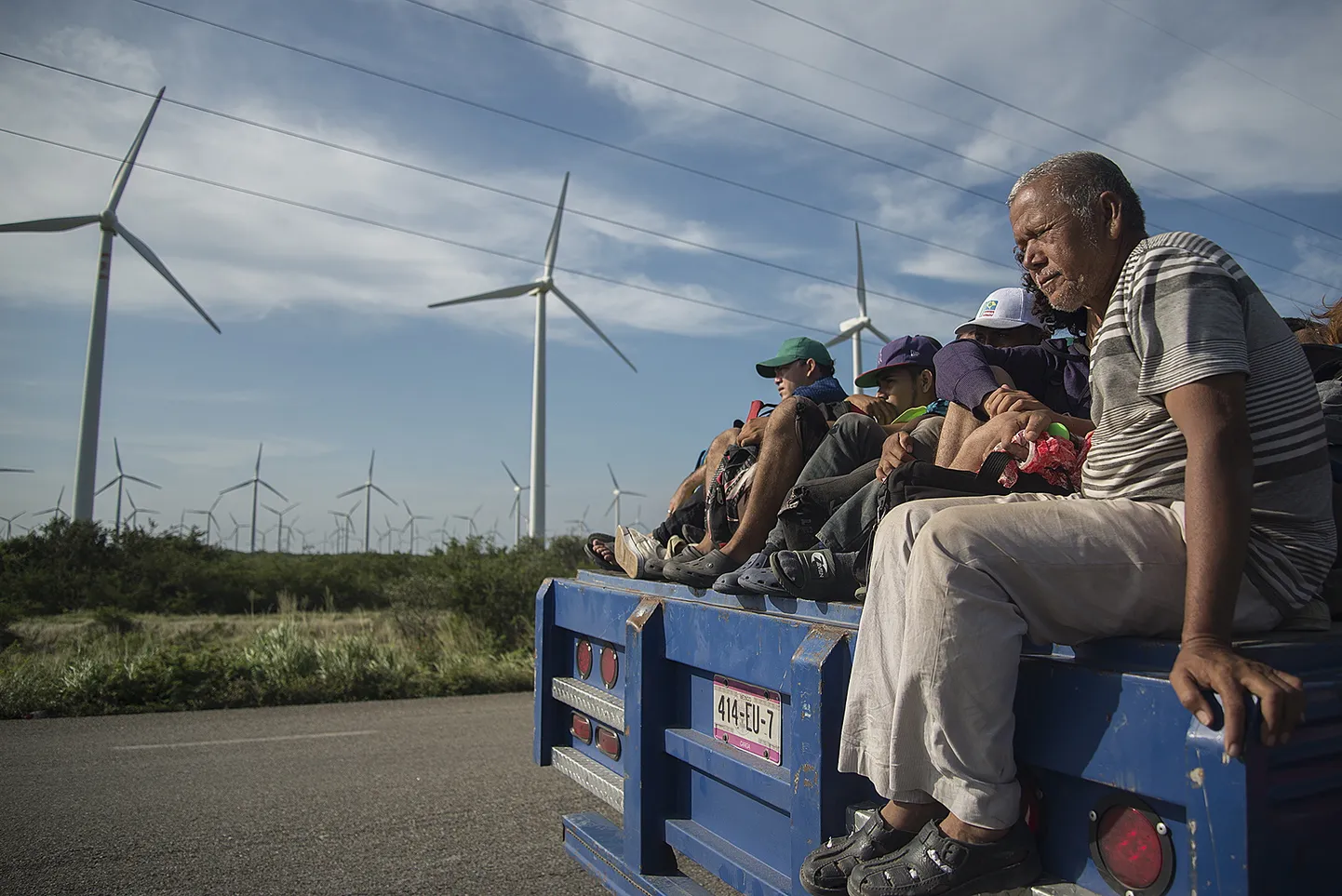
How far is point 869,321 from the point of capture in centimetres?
2420

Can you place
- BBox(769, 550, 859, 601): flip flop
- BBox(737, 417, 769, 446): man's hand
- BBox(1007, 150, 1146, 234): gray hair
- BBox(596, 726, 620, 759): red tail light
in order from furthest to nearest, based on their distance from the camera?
BBox(737, 417, 769, 446): man's hand
BBox(596, 726, 620, 759): red tail light
BBox(769, 550, 859, 601): flip flop
BBox(1007, 150, 1146, 234): gray hair

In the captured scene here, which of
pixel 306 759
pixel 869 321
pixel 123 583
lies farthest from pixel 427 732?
pixel 869 321

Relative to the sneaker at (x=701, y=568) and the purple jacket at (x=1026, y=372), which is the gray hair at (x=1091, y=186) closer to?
the purple jacket at (x=1026, y=372)

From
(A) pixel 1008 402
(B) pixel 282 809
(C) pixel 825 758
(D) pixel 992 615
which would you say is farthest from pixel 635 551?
(B) pixel 282 809

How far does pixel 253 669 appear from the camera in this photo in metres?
9.56

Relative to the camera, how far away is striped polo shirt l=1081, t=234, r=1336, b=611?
1.77 metres

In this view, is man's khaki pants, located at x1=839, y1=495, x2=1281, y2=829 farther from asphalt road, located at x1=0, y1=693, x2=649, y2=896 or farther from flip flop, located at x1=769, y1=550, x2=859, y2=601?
asphalt road, located at x1=0, y1=693, x2=649, y2=896

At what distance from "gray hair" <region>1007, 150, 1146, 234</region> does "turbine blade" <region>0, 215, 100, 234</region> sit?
87.5 feet

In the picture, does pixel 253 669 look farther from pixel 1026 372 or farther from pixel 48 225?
pixel 48 225

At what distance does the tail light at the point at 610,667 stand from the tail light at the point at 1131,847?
6.34ft

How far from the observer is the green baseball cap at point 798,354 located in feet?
15.2

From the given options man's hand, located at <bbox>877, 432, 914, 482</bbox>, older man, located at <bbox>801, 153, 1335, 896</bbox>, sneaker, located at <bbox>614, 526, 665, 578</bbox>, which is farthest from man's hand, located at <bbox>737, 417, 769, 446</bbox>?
older man, located at <bbox>801, 153, 1335, 896</bbox>

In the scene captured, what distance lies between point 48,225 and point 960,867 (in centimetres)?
2784

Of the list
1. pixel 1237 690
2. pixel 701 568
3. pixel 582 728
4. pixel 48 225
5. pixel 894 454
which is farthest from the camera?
pixel 48 225
